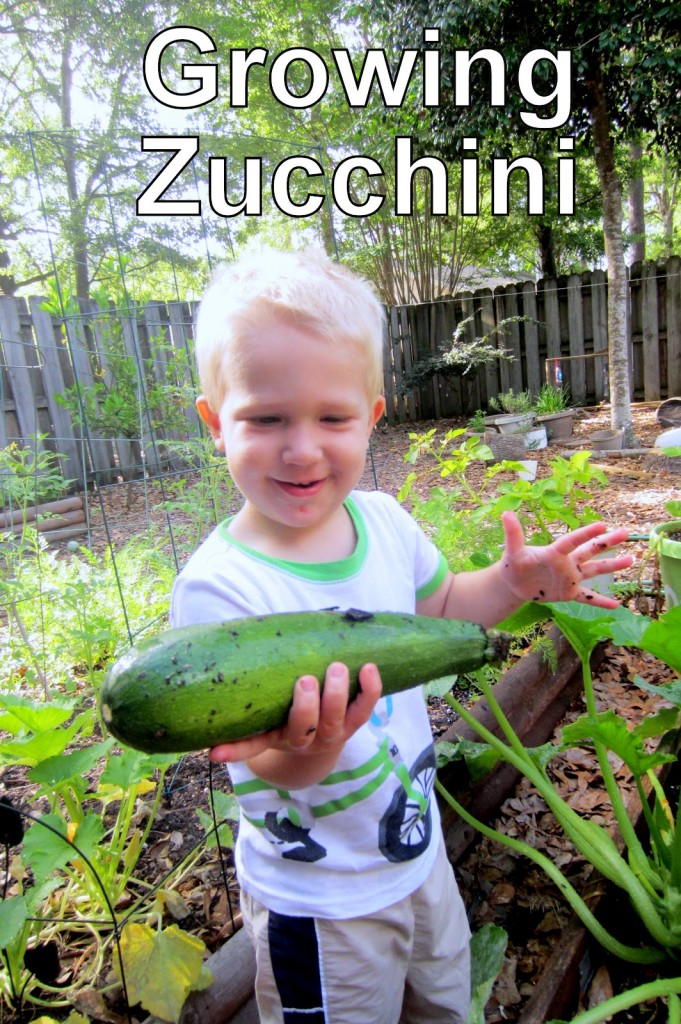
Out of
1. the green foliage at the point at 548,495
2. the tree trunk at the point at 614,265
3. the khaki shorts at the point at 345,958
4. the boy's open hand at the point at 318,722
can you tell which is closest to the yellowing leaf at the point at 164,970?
the khaki shorts at the point at 345,958

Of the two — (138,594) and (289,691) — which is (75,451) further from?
(289,691)

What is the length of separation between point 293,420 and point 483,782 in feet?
4.72

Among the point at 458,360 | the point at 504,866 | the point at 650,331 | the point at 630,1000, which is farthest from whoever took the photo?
the point at 458,360

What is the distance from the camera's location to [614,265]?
307 inches

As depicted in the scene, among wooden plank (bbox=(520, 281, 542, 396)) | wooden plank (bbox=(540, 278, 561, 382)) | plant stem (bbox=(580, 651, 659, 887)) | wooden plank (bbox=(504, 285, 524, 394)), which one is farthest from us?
wooden plank (bbox=(504, 285, 524, 394))

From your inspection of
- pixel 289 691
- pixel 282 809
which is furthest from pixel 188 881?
pixel 289 691

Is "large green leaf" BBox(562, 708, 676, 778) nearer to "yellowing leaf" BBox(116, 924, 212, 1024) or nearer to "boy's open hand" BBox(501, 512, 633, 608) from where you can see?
"boy's open hand" BBox(501, 512, 633, 608)

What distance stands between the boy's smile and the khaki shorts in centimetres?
70

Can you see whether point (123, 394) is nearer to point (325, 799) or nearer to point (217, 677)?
point (325, 799)

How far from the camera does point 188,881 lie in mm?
1929

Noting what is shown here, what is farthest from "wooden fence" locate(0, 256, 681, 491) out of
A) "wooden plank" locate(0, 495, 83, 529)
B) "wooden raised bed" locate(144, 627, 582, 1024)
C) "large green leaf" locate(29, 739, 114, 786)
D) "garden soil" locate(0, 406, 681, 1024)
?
"large green leaf" locate(29, 739, 114, 786)

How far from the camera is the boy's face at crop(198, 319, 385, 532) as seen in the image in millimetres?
1157

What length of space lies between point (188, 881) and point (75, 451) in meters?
6.93

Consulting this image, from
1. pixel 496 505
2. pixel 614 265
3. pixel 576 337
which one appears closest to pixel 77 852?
pixel 496 505
